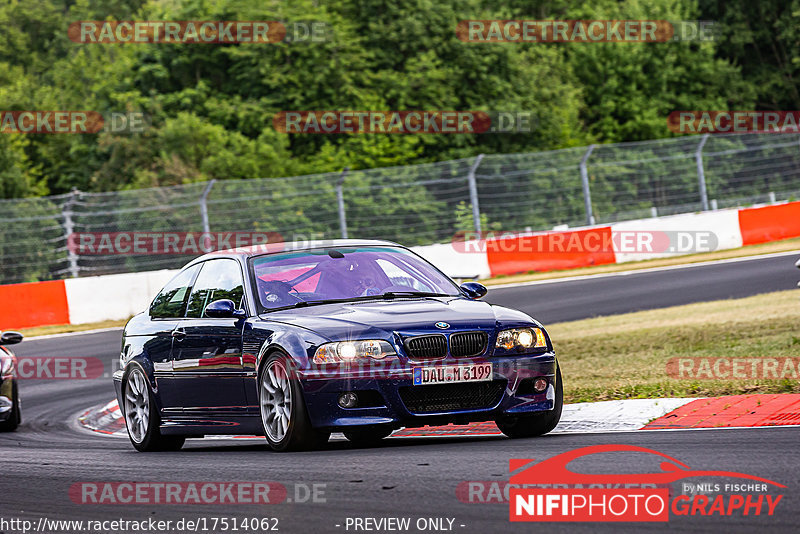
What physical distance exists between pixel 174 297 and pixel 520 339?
2975mm

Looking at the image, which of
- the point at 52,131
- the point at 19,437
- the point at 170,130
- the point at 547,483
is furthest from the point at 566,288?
the point at 52,131

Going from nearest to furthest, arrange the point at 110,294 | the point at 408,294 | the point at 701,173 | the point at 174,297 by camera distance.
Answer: the point at 408,294, the point at 174,297, the point at 110,294, the point at 701,173

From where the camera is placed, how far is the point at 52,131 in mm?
49688

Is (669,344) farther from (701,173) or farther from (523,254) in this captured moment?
(701,173)

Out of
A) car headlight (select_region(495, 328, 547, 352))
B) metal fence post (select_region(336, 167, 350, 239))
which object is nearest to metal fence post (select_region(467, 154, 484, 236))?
metal fence post (select_region(336, 167, 350, 239))

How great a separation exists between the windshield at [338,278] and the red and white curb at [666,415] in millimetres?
1148

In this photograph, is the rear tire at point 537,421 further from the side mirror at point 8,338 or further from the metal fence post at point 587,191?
the metal fence post at point 587,191

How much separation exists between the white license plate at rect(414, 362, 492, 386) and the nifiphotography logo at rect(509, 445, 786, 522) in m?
1.45

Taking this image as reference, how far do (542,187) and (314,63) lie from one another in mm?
16827

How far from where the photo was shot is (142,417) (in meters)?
9.62

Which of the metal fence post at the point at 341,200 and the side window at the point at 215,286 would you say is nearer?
the side window at the point at 215,286

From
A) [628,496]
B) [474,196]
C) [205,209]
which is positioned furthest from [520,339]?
[474,196]

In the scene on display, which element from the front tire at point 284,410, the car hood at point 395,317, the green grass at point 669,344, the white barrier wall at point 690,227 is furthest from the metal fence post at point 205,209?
the front tire at point 284,410

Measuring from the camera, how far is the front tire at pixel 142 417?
30.9ft
